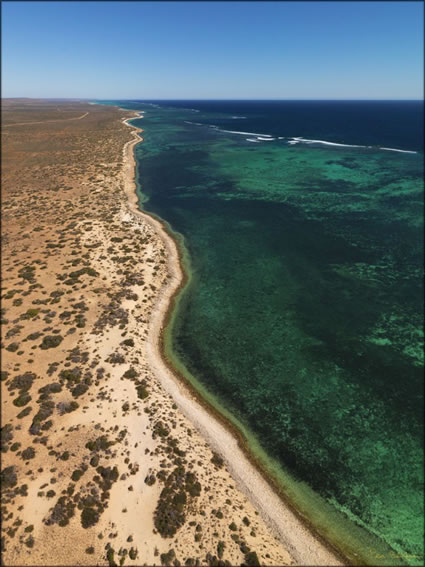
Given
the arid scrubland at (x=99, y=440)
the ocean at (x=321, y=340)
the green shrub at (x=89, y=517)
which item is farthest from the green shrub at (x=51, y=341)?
the green shrub at (x=89, y=517)

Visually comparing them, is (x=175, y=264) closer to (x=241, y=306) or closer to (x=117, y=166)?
(x=241, y=306)

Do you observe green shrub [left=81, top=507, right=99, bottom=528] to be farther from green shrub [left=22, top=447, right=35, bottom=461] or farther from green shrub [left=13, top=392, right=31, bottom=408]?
green shrub [left=13, top=392, right=31, bottom=408]

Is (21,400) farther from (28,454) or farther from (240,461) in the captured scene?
(240,461)

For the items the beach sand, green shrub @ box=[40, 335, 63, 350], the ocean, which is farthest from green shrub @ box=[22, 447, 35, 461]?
the ocean

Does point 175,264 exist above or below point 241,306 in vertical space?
above

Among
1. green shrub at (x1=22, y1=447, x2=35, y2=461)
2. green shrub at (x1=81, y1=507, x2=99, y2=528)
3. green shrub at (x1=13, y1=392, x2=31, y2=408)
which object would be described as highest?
green shrub at (x1=13, y1=392, x2=31, y2=408)

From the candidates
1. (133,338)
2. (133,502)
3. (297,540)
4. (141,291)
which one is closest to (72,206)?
(141,291)

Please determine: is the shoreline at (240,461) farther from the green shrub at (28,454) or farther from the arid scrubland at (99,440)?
the green shrub at (28,454)
